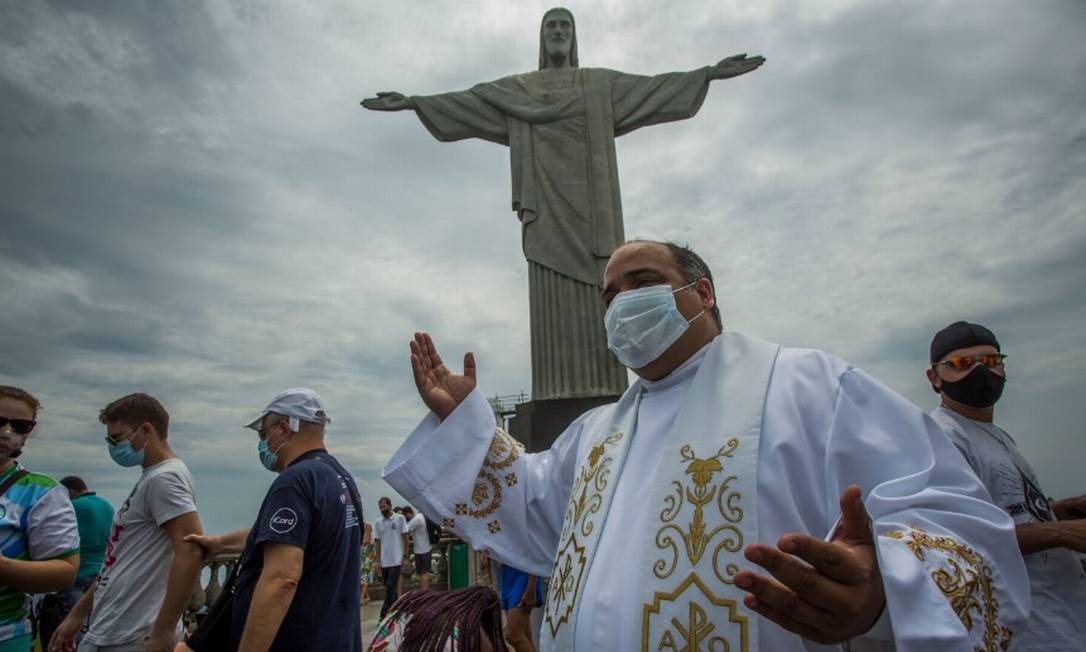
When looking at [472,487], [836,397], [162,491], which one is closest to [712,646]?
[836,397]

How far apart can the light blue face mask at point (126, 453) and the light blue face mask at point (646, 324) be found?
8.28 feet

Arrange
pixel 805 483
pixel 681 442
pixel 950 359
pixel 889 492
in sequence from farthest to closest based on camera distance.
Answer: pixel 950 359, pixel 681 442, pixel 805 483, pixel 889 492

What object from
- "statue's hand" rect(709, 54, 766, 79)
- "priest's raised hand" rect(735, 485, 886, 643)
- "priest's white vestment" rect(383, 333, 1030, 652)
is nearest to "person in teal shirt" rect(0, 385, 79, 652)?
"priest's white vestment" rect(383, 333, 1030, 652)

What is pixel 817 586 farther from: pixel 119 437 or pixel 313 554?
pixel 119 437

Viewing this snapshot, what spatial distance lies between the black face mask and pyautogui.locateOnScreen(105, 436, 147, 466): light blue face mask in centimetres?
361

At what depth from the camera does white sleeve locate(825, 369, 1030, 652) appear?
1.19 meters

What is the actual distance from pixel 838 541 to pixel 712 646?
423 mm

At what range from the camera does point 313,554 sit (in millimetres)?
2611

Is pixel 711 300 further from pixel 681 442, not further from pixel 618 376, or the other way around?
pixel 618 376

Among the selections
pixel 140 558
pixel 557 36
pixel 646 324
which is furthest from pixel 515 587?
pixel 557 36

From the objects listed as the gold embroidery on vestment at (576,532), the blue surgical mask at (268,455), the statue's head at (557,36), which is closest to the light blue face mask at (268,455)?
the blue surgical mask at (268,455)

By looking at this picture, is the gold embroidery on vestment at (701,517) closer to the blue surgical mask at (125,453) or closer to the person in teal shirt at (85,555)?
the blue surgical mask at (125,453)

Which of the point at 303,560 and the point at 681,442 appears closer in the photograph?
the point at 681,442

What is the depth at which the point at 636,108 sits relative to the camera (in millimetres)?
7410
